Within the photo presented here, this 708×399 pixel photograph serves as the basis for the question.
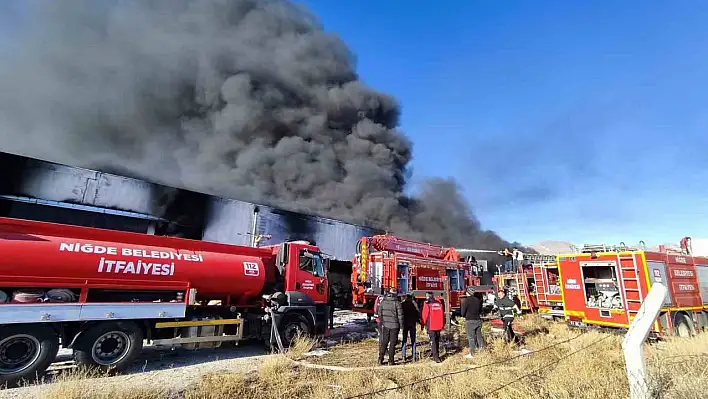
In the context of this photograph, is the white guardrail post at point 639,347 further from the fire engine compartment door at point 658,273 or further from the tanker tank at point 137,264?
the tanker tank at point 137,264

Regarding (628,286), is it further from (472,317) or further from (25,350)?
(25,350)

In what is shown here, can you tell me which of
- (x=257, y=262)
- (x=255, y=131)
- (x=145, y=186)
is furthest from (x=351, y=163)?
(x=257, y=262)

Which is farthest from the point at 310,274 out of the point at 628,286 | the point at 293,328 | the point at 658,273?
the point at 658,273

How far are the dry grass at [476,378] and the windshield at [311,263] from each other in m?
2.21

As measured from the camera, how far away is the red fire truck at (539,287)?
40.0ft

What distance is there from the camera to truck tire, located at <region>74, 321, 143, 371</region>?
21.2ft

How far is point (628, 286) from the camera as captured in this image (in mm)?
9469

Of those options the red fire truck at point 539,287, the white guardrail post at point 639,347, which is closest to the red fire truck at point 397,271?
the red fire truck at point 539,287

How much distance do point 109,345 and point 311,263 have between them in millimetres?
4614

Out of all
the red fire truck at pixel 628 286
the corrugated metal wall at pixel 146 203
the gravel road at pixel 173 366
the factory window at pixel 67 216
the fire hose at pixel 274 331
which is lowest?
the gravel road at pixel 173 366

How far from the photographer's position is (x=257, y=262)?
9141mm

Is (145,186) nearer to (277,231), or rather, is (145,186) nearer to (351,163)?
(277,231)

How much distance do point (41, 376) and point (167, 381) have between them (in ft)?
6.13

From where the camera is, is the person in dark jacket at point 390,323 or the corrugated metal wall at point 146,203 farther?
the corrugated metal wall at point 146,203
